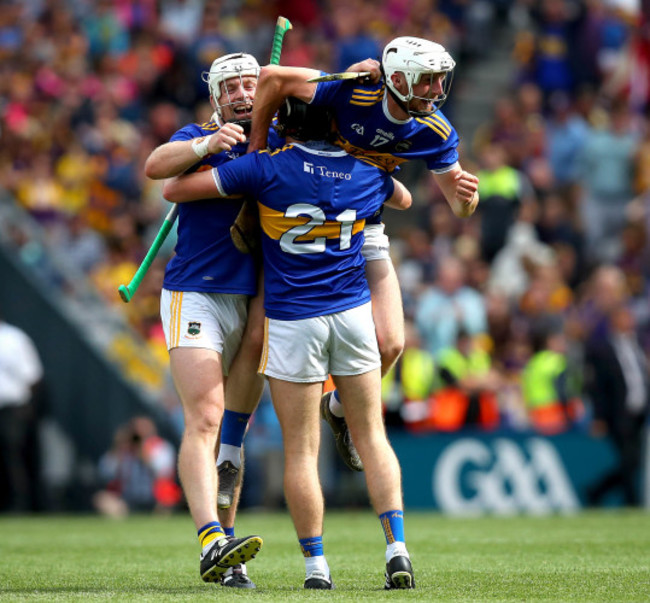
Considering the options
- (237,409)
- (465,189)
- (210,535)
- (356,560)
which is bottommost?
(356,560)

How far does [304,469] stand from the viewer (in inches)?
271

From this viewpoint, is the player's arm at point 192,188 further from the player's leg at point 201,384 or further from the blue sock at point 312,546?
the blue sock at point 312,546

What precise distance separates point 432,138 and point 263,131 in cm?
83

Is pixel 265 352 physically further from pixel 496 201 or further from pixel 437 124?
pixel 496 201

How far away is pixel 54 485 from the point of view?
15852 millimetres

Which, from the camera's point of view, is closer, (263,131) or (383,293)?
(263,131)

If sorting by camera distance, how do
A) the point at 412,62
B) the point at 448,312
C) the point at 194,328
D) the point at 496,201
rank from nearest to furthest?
the point at 412,62
the point at 194,328
the point at 448,312
the point at 496,201

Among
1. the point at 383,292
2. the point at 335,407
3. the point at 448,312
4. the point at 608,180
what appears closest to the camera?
the point at 383,292

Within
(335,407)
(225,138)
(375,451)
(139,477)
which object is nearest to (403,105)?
(225,138)

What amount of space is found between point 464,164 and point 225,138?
1157 cm

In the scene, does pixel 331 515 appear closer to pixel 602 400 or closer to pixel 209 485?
pixel 602 400

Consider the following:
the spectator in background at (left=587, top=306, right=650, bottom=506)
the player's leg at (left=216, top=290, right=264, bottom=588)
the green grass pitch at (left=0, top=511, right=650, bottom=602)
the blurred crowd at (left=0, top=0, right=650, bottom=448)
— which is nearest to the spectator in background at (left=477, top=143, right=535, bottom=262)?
the blurred crowd at (left=0, top=0, right=650, bottom=448)

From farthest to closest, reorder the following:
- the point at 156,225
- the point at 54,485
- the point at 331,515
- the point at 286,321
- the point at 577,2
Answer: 1. the point at 577,2
2. the point at 156,225
3. the point at 54,485
4. the point at 331,515
5. the point at 286,321

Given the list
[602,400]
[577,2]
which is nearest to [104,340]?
[602,400]
